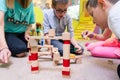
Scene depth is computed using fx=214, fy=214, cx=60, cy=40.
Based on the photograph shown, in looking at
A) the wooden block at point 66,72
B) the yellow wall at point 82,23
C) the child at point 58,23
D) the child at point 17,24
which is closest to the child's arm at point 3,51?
the child at point 17,24

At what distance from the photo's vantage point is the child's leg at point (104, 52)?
114 centimetres

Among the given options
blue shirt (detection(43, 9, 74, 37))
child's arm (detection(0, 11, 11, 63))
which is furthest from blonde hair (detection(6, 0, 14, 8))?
blue shirt (detection(43, 9, 74, 37))

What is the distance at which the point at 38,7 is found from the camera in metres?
1.91

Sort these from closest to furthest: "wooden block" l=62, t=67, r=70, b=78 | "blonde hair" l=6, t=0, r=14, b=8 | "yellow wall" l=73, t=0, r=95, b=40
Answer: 1. "wooden block" l=62, t=67, r=70, b=78
2. "blonde hair" l=6, t=0, r=14, b=8
3. "yellow wall" l=73, t=0, r=95, b=40

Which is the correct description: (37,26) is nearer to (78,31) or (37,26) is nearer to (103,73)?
(78,31)

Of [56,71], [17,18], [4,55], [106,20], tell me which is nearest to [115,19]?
[106,20]

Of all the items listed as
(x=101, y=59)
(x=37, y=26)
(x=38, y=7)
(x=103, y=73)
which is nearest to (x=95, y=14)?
(x=103, y=73)

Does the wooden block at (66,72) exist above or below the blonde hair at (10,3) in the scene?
below

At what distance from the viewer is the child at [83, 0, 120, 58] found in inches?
24.5

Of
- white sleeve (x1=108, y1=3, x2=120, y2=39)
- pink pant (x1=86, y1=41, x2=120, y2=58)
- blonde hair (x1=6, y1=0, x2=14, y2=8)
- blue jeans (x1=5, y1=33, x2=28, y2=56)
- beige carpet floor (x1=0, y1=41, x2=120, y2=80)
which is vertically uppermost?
blonde hair (x1=6, y1=0, x2=14, y2=8)

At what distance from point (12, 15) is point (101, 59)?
519mm

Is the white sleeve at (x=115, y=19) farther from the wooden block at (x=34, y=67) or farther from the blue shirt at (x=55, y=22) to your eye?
the blue shirt at (x=55, y=22)

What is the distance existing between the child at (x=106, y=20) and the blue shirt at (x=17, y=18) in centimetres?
39

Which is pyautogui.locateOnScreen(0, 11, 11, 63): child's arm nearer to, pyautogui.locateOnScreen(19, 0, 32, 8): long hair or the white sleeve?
pyautogui.locateOnScreen(19, 0, 32, 8): long hair
